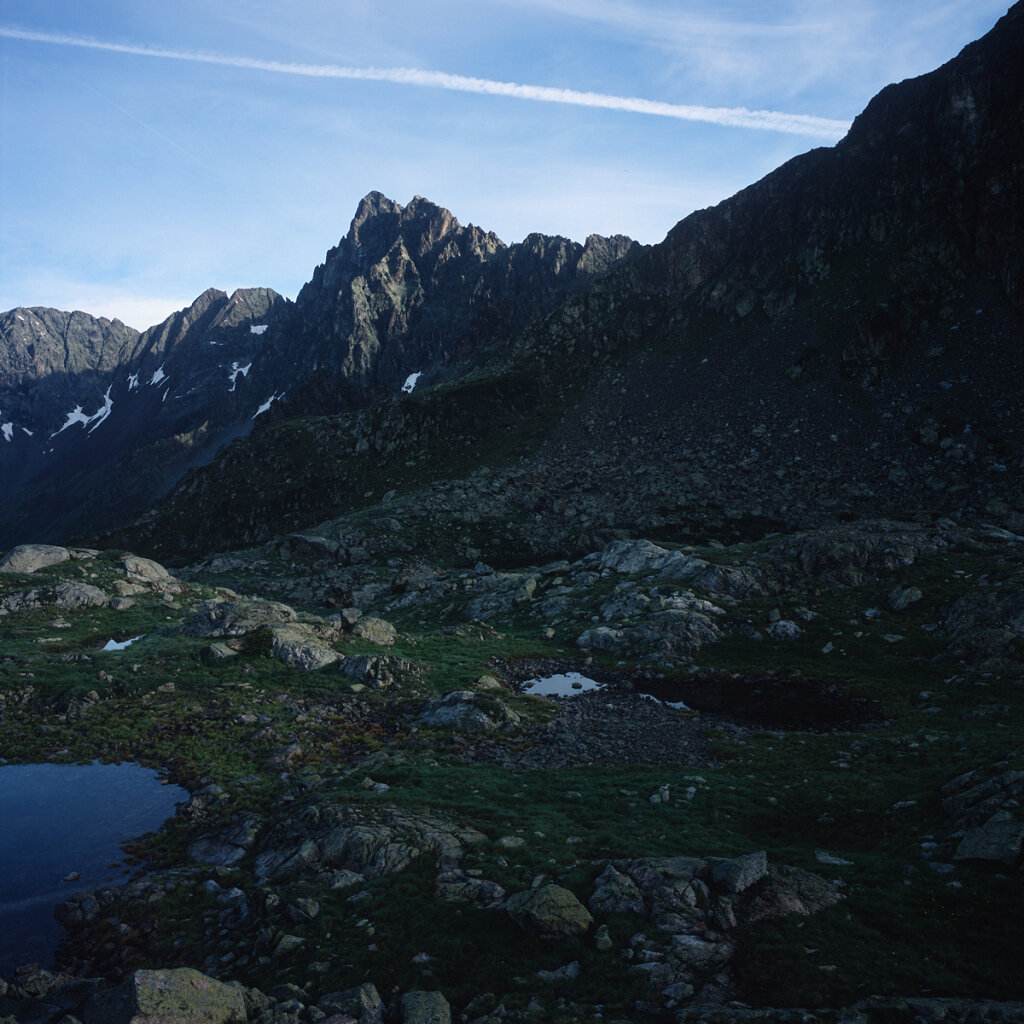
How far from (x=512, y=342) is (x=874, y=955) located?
14315cm

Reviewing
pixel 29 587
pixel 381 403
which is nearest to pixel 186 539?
pixel 381 403

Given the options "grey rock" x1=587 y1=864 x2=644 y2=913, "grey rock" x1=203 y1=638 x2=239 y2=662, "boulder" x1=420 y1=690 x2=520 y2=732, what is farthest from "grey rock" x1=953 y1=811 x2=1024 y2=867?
"grey rock" x1=203 y1=638 x2=239 y2=662

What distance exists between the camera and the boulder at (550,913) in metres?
13.0

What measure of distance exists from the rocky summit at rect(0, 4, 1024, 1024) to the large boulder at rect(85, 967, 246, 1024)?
6 cm

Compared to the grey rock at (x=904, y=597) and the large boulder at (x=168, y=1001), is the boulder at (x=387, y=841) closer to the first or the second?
the large boulder at (x=168, y=1001)

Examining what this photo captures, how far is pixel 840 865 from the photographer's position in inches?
605

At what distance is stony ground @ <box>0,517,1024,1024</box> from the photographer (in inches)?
463

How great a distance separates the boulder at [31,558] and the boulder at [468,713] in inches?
1710

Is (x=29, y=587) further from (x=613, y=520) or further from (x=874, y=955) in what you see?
(x=613, y=520)

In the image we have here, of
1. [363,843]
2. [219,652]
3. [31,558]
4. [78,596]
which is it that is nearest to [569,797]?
[363,843]

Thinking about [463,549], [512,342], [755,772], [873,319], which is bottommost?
[755,772]

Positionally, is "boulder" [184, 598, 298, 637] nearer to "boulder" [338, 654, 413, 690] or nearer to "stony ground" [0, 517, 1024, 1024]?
"stony ground" [0, 517, 1024, 1024]

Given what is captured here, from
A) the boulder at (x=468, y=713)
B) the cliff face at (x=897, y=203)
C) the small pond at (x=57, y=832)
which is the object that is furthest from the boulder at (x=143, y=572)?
the cliff face at (x=897, y=203)

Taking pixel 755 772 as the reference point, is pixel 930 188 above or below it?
above
